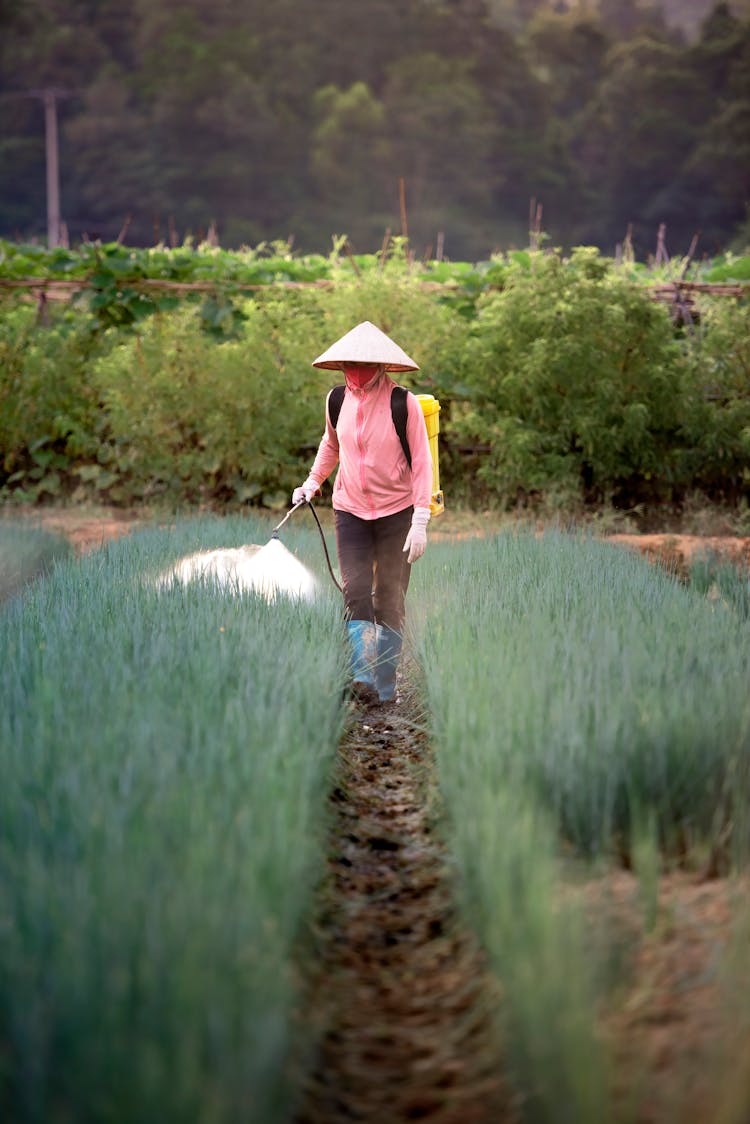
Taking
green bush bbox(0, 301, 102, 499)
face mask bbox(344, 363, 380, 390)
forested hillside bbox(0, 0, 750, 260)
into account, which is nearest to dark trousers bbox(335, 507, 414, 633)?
face mask bbox(344, 363, 380, 390)

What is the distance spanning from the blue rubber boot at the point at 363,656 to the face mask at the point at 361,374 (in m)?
0.88

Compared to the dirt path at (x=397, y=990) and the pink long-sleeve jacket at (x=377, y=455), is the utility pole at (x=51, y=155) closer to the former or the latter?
the pink long-sleeve jacket at (x=377, y=455)

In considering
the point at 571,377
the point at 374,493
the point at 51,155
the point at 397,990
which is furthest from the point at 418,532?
the point at 51,155

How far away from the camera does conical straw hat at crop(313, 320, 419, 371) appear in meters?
→ 4.22

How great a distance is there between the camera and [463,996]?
6.98 feet

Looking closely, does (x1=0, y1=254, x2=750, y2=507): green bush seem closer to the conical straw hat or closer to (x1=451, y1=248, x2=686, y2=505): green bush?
(x1=451, y1=248, x2=686, y2=505): green bush

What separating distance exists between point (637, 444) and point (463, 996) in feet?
23.0

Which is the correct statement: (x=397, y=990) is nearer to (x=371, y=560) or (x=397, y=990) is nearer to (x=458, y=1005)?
(x=458, y=1005)

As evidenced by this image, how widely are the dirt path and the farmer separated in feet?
4.05

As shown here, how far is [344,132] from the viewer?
92.1 ft

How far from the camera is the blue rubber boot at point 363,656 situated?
14.3ft

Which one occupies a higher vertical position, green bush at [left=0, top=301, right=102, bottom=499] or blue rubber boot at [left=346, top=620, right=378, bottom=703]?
green bush at [left=0, top=301, right=102, bottom=499]

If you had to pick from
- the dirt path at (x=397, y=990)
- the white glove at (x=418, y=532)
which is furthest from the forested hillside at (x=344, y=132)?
the dirt path at (x=397, y=990)

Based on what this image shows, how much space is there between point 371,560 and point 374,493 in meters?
0.28
